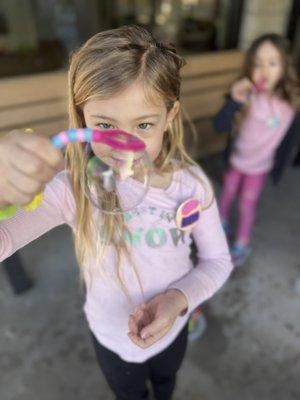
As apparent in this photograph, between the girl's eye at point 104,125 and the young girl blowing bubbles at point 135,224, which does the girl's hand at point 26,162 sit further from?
the girl's eye at point 104,125

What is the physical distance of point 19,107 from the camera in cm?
252

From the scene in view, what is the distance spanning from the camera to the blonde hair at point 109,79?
72 cm

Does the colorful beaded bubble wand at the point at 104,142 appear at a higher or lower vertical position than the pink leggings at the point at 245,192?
higher

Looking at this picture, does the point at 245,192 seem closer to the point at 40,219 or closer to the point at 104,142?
the point at 40,219

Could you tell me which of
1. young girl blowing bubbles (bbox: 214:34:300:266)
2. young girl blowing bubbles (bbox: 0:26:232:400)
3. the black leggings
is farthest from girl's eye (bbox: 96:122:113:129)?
young girl blowing bubbles (bbox: 214:34:300:266)

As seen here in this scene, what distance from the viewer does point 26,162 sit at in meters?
Answer: 0.48

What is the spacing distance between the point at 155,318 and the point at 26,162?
52 cm

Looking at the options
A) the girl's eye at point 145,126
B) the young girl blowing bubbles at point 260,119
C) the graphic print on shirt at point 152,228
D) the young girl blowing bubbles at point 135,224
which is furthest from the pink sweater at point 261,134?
the girl's eye at point 145,126

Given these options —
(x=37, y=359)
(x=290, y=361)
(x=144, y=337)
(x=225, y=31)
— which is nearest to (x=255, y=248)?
(x=290, y=361)

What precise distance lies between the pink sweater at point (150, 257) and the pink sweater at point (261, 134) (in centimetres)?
124

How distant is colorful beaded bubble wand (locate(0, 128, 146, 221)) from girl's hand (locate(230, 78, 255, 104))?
4.78 feet

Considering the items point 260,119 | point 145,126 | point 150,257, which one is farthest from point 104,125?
point 260,119

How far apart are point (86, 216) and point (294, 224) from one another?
208 cm

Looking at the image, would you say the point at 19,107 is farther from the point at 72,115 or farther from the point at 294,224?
the point at 294,224
